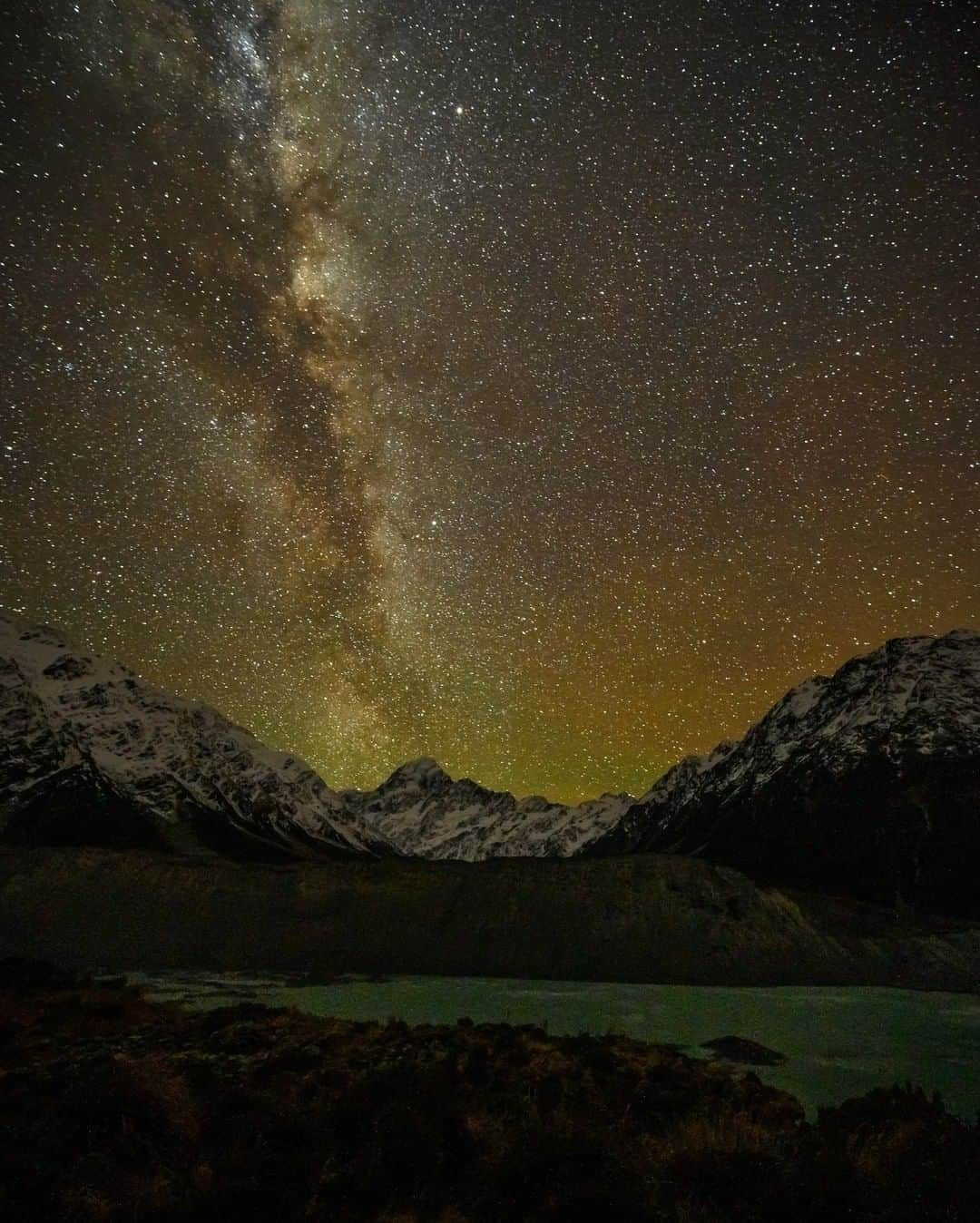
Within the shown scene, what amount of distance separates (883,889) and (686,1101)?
354ft

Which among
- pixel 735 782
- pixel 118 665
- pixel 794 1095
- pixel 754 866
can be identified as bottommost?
pixel 794 1095

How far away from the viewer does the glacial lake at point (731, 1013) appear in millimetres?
21875

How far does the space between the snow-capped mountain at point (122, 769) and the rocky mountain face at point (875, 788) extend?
97.1 metres

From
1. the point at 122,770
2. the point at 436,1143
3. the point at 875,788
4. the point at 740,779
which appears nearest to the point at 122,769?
the point at 122,770

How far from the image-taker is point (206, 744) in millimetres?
179750

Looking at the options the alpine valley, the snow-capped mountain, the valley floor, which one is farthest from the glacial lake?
the snow-capped mountain

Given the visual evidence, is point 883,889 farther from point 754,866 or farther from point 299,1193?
point 299,1193

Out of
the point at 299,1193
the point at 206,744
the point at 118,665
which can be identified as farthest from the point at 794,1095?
the point at 118,665

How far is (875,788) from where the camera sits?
12250 cm

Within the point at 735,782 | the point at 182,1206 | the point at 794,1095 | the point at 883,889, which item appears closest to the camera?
the point at 182,1206

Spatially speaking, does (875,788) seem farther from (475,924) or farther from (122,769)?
(122,769)

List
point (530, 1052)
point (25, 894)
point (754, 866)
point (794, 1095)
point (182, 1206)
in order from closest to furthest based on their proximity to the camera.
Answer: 1. point (182, 1206)
2. point (794, 1095)
3. point (530, 1052)
4. point (25, 894)
5. point (754, 866)

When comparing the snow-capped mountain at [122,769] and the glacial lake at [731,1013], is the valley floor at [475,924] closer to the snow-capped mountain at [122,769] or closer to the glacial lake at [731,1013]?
the glacial lake at [731,1013]

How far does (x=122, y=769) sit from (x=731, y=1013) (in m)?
147
